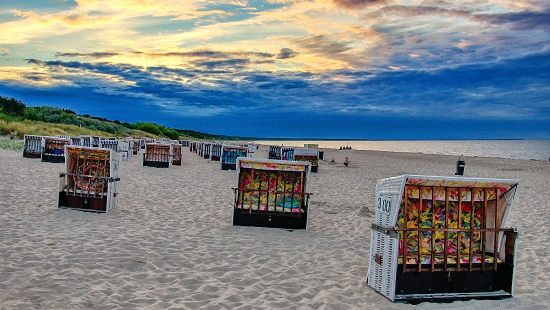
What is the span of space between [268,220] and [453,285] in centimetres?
502

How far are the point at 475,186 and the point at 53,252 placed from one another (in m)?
6.69

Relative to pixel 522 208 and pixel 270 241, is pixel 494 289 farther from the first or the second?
pixel 522 208

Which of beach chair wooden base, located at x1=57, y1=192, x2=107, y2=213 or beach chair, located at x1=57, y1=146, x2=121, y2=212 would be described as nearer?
beach chair, located at x1=57, y1=146, x2=121, y2=212

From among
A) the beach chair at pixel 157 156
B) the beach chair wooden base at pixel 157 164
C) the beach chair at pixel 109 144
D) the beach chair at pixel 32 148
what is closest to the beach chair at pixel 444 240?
the beach chair wooden base at pixel 157 164

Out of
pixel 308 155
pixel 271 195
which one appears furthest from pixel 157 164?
pixel 271 195

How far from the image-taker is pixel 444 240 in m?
6.22

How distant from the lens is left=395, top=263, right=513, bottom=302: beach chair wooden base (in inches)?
240

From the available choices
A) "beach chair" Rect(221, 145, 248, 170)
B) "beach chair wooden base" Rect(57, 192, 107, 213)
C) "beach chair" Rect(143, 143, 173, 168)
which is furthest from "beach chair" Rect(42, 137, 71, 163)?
"beach chair wooden base" Rect(57, 192, 107, 213)

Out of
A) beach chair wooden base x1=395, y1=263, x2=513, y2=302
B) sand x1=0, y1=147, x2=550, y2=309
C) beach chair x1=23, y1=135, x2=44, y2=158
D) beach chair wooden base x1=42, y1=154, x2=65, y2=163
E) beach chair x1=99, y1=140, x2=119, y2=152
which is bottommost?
sand x1=0, y1=147, x2=550, y2=309

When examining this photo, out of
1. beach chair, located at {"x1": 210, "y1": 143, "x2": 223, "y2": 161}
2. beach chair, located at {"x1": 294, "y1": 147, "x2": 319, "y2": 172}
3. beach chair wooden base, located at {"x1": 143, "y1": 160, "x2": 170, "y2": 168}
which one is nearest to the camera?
beach chair wooden base, located at {"x1": 143, "y1": 160, "x2": 170, "y2": 168}

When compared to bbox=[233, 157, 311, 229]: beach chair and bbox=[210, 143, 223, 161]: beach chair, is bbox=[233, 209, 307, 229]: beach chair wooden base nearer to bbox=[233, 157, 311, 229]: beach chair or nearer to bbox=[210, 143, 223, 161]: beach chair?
bbox=[233, 157, 311, 229]: beach chair

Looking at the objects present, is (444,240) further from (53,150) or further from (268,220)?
(53,150)

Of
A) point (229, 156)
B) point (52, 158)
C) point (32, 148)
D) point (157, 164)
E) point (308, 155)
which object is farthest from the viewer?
point (308, 155)

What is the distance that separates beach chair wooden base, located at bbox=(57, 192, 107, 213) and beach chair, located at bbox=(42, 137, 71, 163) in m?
15.2
